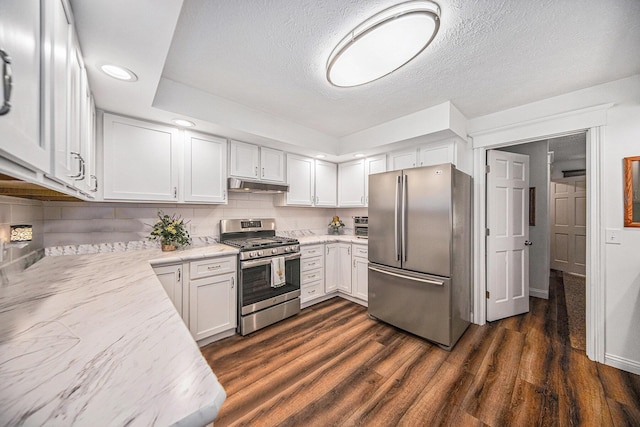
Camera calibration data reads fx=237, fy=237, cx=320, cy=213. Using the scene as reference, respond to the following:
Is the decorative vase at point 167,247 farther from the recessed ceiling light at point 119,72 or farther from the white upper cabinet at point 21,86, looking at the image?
the white upper cabinet at point 21,86

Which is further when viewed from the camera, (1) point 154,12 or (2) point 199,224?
(2) point 199,224

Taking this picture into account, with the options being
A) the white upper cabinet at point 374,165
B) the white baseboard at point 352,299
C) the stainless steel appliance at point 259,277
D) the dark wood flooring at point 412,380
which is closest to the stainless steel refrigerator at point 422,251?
the dark wood flooring at point 412,380

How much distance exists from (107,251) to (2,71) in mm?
2293

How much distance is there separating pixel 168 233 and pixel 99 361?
1.98m

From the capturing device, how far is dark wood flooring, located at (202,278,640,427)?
1.54m

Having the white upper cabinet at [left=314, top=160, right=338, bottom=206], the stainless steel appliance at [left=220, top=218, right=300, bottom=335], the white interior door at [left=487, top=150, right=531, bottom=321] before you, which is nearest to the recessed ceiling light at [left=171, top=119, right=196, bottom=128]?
the stainless steel appliance at [left=220, top=218, right=300, bottom=335]

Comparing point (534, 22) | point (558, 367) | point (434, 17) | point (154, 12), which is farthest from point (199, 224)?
point (558, 367)

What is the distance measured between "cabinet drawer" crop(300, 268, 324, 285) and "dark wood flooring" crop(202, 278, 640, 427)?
1.96 feet

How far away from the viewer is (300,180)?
3.41 metres

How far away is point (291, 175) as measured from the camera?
3303mm

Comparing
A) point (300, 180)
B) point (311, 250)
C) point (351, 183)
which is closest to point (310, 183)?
point (300, 180)

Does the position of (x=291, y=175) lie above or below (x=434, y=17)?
below

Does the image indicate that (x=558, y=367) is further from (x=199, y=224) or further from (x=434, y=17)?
(x=199, y=224)

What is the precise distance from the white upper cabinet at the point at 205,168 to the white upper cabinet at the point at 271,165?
0.47m
